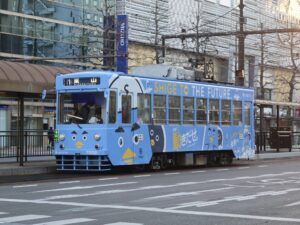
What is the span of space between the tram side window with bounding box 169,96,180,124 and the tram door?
7.09 ft

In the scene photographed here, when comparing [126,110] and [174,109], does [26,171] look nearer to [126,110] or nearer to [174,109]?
[126,110]

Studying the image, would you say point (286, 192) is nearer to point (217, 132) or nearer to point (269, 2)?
point (217, 132)

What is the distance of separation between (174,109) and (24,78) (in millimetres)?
5640

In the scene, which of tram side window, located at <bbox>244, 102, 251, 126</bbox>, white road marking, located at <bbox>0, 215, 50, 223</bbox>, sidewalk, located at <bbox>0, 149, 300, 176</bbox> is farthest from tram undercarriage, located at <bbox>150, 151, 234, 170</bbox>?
white road marking, located at <bbox>0, 215, 50, 223</bbox>

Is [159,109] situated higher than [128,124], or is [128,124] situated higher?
[159,109]

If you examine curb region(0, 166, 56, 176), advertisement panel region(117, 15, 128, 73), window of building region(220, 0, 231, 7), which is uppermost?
window of building region(220, 0, 231, 7)

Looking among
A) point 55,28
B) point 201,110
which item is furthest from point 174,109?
point 55,28

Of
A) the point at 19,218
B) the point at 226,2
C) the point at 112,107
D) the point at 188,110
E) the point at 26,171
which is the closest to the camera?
the point at 19,218

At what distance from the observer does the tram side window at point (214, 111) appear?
960 inches

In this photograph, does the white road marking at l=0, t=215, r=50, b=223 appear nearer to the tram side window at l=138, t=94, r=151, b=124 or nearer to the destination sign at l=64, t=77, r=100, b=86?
the destination sign at l=64, t=77, r=100, b=86

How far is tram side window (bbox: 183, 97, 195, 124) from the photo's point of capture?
23016mm

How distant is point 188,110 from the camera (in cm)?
2327

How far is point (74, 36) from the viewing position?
49.7 m

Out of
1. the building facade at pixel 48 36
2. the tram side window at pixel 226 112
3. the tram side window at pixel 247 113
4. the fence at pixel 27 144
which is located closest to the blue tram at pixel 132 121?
the tram side window at pixel 226 112
